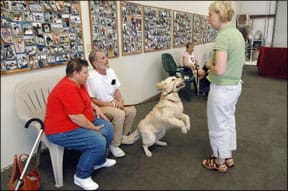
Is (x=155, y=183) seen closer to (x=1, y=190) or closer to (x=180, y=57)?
(x=1, y=190)

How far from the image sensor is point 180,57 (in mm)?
4367

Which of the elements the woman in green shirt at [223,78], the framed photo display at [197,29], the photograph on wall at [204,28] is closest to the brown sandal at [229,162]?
the woman in green shirt at [223,78]

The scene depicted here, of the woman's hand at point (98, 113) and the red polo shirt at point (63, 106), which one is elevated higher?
the red polo shirt at point (63, 106)

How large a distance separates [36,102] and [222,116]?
1.42 m

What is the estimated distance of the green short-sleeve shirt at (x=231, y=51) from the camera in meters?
1.43

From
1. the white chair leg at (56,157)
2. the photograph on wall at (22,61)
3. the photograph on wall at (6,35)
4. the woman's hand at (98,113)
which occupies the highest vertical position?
the photograph on wall at (6,35)

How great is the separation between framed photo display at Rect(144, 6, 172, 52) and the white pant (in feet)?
6.20

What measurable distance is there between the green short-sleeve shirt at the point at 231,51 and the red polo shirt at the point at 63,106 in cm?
92

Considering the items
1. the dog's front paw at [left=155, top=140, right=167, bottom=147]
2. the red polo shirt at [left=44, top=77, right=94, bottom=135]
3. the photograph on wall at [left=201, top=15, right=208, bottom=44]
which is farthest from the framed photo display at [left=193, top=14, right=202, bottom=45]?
the red polo shirt at [left=44, top=77, right=94, bottom=135]

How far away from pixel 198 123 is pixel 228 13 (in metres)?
1.53

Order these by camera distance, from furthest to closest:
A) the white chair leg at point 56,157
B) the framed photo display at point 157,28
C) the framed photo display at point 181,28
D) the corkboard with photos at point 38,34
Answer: the framed photo display at point 181,28
the framed photo display at point 157,28
the corkboard with photos at point 38,34
the white chair leg at point 56,157

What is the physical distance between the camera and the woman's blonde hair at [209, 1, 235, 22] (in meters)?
1.41

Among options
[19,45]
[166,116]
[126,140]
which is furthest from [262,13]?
[19,45]

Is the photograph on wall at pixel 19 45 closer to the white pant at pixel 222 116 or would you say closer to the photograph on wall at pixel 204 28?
the white pant at pixel 222 116
